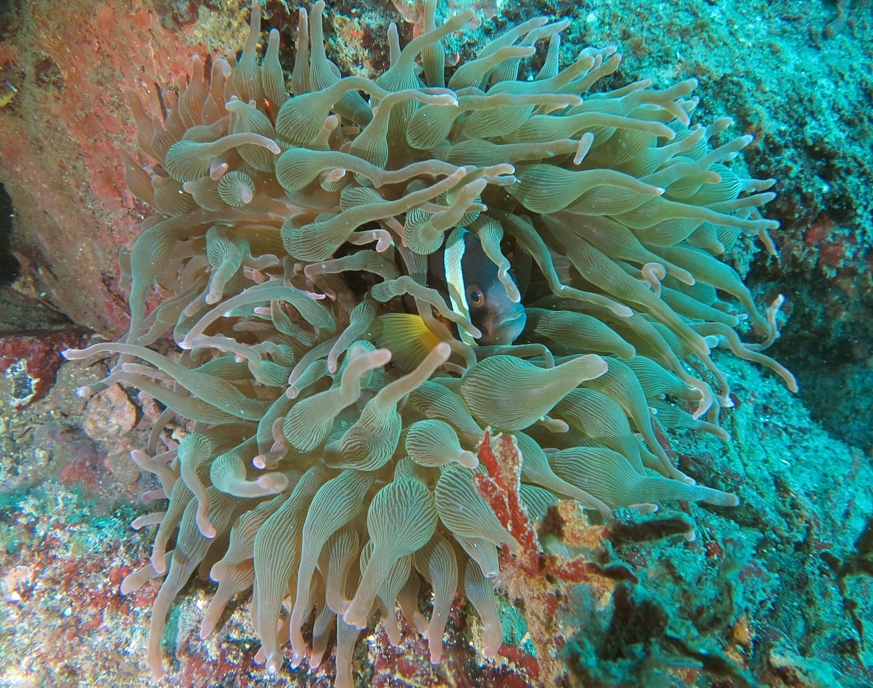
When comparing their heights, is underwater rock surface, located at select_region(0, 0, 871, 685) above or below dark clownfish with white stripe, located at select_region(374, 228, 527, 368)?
below

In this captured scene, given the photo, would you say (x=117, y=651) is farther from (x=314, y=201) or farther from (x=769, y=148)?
(x=769, y=148)

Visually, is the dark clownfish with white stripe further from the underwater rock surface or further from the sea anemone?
the underwater rock surface

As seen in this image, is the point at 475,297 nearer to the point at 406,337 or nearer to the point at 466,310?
the point at 466,310

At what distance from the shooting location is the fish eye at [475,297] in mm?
1941

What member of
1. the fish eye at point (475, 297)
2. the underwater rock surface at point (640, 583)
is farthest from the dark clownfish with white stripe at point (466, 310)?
the underwater rock surface at point (640, 583)

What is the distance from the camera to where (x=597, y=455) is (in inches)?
66.6

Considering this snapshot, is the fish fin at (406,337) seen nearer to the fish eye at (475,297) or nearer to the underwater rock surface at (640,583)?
the fish eye at (475,297)

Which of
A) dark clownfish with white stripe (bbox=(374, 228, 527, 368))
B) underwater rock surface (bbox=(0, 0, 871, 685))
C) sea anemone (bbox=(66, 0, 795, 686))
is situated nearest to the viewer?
underwater rock surface (bbox=(0, 0, 871, 685))

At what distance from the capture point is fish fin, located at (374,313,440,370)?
194 cm

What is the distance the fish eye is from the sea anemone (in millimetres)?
46

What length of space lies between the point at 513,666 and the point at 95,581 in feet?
5.90

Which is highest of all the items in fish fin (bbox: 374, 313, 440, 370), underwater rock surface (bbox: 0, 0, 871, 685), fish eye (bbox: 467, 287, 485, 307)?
fish eye (bbox: 467, 287, 485, 307)

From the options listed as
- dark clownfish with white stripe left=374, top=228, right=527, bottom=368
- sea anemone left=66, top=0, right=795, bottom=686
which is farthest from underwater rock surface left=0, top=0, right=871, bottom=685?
dark clownfish with white stripe left=374, top=228, right=527, bottom=368

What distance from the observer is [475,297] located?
1953mm
